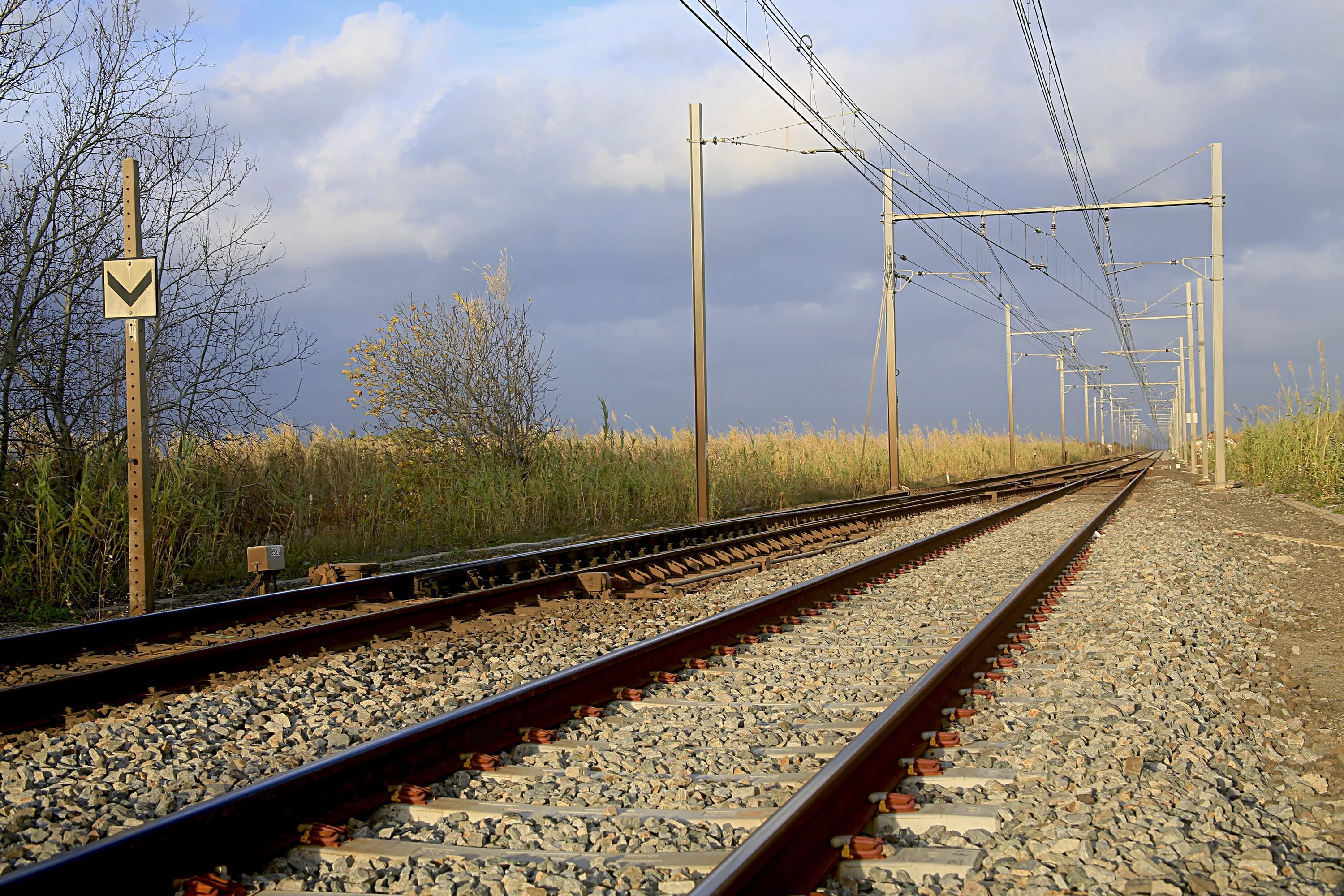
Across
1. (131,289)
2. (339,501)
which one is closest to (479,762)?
(131,289)

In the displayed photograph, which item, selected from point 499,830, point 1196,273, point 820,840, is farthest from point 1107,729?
point 1196,273

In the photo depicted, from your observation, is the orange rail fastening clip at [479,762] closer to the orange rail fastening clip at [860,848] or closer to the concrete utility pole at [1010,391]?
the orange rail fastening clip at [860,848]

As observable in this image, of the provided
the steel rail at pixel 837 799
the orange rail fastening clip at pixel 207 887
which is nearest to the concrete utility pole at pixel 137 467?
the orange rail fastening clip at pixel 207 887

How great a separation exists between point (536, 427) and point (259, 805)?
45.1 ft

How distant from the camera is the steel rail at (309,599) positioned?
5.77 m

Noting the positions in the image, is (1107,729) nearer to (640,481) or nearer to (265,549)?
(265,549)

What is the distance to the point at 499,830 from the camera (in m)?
3.13

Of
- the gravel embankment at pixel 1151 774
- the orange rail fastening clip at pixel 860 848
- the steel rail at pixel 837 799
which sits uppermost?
the steel rail at pixel 837 799

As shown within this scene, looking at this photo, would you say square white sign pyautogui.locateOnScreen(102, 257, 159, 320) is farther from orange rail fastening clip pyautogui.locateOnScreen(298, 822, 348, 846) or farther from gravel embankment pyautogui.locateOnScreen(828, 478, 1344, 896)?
gravel embankment pyautogui.locateOnScreen(828, 478, 1344, 896)

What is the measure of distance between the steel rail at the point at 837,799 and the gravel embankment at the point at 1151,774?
0.44 feet

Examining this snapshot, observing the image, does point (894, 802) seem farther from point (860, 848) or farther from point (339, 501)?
point (339, 501)

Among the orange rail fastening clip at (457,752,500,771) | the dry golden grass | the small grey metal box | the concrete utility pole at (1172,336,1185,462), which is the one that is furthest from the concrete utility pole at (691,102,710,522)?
the concrete utility pole at (1172,336,1185,462)

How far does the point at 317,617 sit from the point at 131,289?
297 cm

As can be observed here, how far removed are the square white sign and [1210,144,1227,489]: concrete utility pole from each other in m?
24.3
